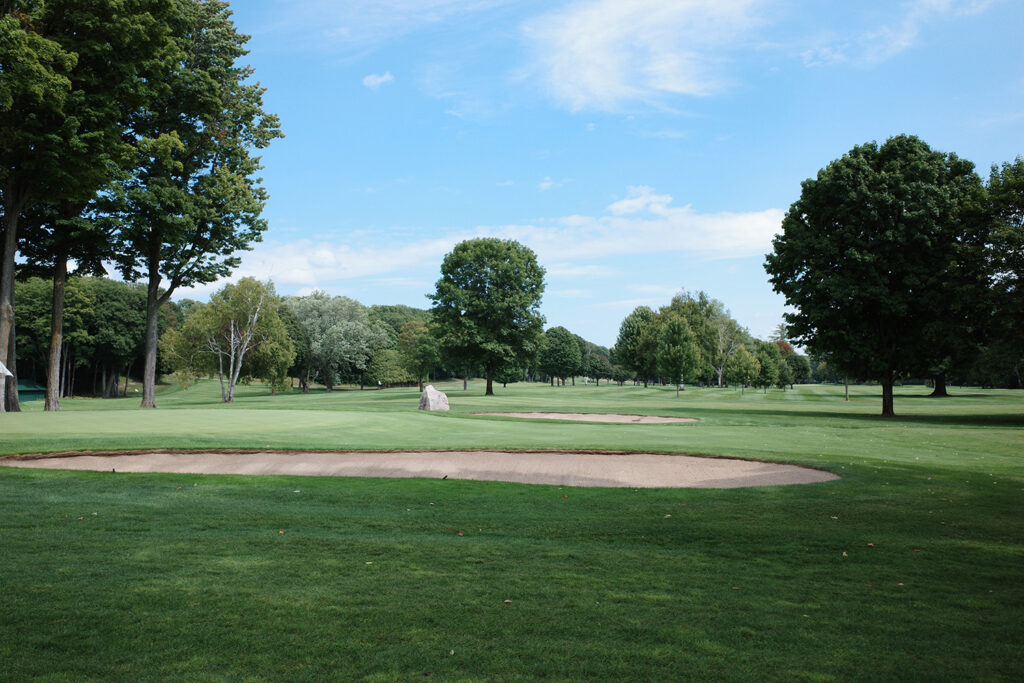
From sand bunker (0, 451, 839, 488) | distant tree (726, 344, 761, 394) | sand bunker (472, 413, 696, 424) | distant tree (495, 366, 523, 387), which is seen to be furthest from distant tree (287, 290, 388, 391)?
sand bunker (0, 451, 839, 488)

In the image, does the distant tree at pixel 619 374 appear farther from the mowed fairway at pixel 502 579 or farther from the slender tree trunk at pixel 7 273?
the mowed fairway at pixel 502 579

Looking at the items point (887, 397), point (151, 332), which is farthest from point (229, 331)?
point (887, 397)

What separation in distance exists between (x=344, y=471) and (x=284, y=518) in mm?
4258

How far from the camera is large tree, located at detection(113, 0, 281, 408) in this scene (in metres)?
29.5

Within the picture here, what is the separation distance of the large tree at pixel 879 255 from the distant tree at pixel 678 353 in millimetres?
29749

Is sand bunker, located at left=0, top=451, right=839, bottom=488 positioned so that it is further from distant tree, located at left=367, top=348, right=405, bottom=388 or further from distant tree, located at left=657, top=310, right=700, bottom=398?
distant tree, located at left=367, top=348, right=405, bottom=388

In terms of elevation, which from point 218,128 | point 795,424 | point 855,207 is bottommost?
point 795,424

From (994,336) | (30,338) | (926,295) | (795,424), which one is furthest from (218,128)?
(30,338)

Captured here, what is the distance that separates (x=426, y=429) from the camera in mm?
20000

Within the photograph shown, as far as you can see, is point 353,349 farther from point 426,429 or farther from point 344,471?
point 344,471

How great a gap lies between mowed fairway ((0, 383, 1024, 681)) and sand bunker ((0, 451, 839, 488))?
1.02 metres

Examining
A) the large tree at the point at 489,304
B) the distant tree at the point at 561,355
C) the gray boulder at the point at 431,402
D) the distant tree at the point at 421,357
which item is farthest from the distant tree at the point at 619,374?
the gray boulder at the point at 431,402

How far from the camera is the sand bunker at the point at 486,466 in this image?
11570mm

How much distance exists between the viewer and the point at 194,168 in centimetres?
3312
